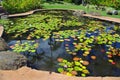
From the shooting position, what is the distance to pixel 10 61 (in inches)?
239

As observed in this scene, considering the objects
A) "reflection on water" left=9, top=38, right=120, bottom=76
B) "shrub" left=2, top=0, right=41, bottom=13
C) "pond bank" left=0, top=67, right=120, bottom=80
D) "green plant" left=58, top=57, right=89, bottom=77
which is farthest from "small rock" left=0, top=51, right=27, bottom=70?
"shrub" left=2, top=0, right=41, bottom=13

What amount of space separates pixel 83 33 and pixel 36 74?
4478 millimetres

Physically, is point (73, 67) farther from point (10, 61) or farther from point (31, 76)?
point (10, 61)

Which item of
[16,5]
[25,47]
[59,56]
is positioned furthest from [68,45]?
[16,5]

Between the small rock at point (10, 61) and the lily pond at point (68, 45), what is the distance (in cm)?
62

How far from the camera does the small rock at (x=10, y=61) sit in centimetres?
599

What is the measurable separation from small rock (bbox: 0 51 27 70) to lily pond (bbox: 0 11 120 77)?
62 centimetres

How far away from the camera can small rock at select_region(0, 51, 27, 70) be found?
5.99m

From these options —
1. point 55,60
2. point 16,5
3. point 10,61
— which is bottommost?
point 55,60

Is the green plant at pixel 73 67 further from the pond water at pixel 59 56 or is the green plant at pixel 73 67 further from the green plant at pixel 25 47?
the green plant at pixel 25 47

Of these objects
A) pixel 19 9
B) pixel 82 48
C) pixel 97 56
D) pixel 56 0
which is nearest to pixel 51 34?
pixel 82 48

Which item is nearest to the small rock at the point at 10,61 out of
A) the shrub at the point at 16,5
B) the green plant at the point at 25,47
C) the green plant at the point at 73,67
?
the green plant at the point at 73,67

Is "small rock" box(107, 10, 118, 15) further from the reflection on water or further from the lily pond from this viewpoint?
the reflection on water

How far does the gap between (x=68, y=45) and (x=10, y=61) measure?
281 centimetres
